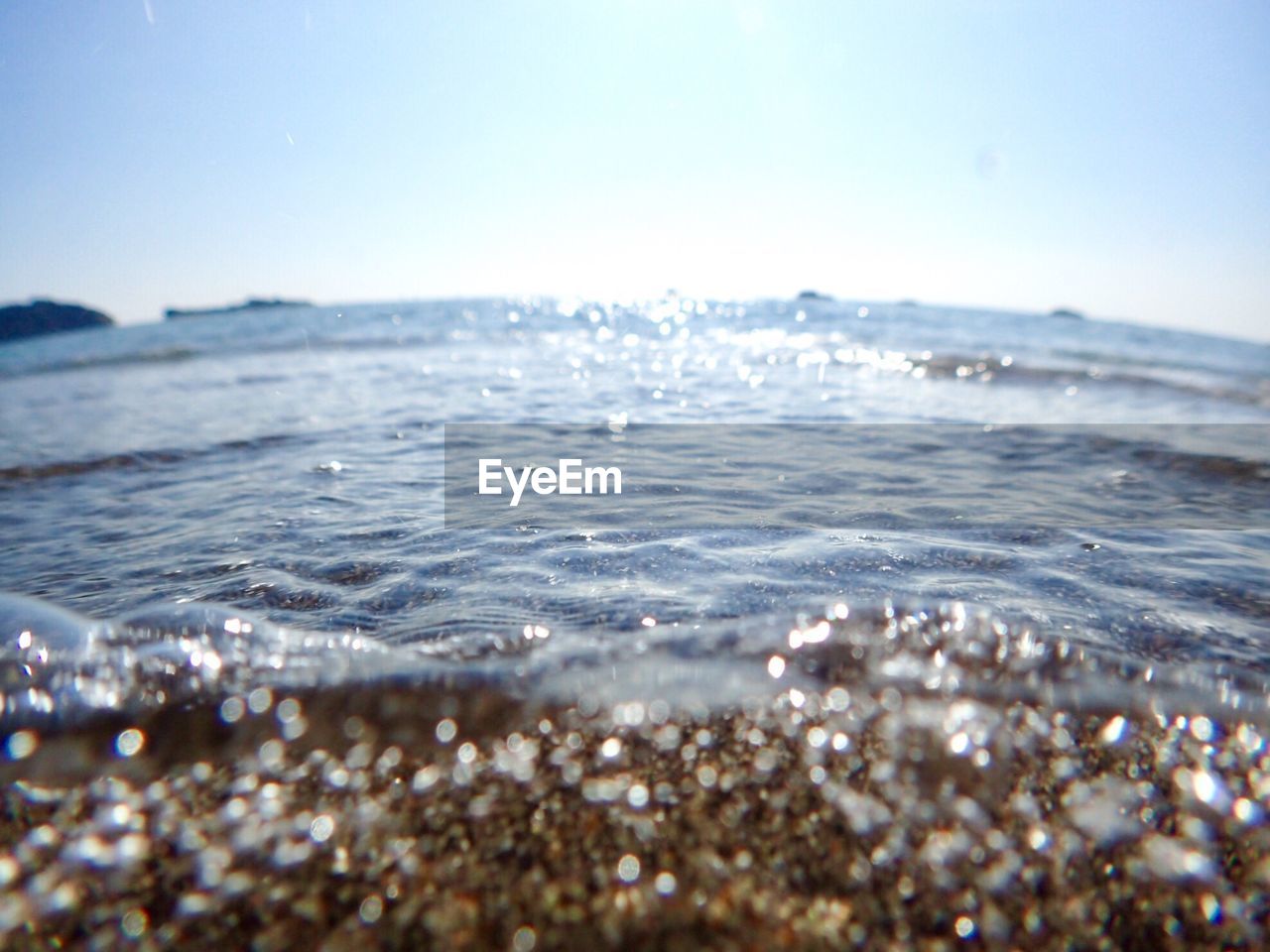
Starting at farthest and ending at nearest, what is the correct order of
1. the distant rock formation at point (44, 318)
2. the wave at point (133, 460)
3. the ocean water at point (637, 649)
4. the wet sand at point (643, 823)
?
the distant rock formation at point (44, 318)
the wave at point (133, 460)
the ocean water at point (637, 649)
the wet sand at point (643, 823)

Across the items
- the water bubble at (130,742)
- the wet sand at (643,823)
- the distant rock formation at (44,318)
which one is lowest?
the distant rock formation at (44,318)

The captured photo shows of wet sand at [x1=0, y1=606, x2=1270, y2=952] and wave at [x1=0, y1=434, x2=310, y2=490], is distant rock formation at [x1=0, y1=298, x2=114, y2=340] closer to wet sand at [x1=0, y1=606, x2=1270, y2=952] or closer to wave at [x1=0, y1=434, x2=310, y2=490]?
wave at [x1=0, y1=434, x2=310, y2=490]

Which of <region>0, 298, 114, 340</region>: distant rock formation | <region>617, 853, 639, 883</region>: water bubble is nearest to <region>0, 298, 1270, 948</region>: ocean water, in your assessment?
<region>617, 853, 639, 883</region>: water bubble

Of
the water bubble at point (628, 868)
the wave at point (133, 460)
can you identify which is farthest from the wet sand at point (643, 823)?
the wave at point (133, 460)

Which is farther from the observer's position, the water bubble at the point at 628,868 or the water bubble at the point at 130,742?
the water bubble at the point at 130,742

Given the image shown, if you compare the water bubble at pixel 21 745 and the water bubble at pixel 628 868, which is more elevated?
the water bubble at pixel 628 868

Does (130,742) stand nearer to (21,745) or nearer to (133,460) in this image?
(21,745)

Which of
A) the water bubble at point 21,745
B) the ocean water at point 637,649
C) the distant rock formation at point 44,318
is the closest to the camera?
the ocean water at point 637,649

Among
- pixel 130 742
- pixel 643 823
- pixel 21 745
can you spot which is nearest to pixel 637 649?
pixel 643 823

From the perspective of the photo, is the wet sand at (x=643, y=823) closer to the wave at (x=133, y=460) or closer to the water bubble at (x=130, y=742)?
the water bubble at (x=130, y=742)

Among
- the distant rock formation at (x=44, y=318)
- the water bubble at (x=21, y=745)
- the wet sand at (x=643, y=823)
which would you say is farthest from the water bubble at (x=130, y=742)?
the distant rock formation at (x=44, y=318)
